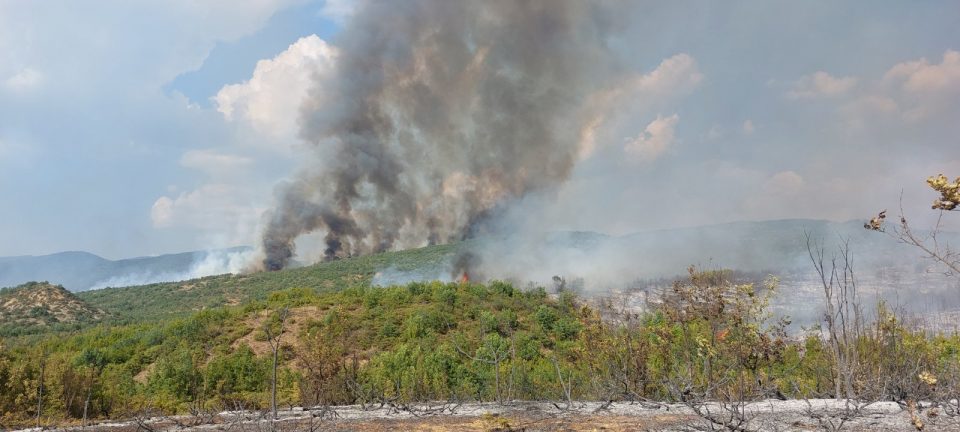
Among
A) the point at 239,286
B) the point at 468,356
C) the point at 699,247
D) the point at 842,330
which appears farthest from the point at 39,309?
the point at 699,247

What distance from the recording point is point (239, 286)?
2454 inches

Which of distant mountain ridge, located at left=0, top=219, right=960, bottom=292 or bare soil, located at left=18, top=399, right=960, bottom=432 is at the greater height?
distant mountain ridge, located at left=0, top=219, right=960, bottom=292

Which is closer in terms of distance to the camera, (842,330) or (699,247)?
(842,330)

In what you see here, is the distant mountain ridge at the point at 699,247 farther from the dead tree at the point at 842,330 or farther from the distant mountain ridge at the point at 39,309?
the dead tree at the point at 842,330

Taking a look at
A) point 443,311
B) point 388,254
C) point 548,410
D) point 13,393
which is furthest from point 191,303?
point 548,410

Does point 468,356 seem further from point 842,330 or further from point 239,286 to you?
point 239,286

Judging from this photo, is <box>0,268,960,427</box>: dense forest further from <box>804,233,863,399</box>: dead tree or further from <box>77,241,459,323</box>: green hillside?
<box>77,241,459,323</box>: green hillside

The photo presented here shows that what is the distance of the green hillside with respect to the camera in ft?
182

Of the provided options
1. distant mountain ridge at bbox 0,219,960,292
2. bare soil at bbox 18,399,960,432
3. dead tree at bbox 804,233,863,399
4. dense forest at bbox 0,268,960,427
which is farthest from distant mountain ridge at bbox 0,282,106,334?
dead tree at bbox 804,233,863,399

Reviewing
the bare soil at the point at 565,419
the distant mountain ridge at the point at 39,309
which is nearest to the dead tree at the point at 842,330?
the bare soil at the point at 565,419

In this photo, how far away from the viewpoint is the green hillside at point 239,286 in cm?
5534

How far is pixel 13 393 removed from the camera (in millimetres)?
15633

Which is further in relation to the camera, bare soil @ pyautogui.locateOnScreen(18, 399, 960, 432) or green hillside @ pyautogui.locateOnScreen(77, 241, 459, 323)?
green hillside @ pyautogui.locateOnScreen(77, 241, 459, 323)

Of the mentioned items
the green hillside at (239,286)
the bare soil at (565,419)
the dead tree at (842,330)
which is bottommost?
the bare soil at (565,419)
